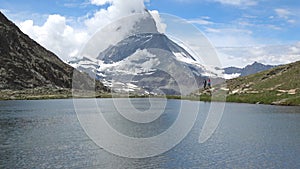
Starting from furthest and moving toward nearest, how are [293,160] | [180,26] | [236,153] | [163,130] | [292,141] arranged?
[163,130] → [180,26] → [292,141] → [236,153] → [293,160]

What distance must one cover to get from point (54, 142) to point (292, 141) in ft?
160

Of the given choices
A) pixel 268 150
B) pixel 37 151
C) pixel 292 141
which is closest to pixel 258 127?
pixel 292 141

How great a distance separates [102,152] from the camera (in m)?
65.1

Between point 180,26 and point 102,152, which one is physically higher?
point 180,26

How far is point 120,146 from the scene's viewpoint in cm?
7144

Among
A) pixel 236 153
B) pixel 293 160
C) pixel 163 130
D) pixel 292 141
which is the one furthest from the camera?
pixel 163 130

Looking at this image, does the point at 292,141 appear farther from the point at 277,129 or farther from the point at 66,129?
the point at 66,129

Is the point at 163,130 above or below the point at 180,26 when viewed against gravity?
below

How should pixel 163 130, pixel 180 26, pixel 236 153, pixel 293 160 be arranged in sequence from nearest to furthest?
pixel 293 160
pixel 236 153
pixel 180 26
pixel 163 130

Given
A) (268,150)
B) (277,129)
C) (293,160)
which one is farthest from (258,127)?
(293,160)

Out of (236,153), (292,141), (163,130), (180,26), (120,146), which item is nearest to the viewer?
(236,153)

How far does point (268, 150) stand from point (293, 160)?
27.2ft

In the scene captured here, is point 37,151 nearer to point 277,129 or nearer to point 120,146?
point 120,146

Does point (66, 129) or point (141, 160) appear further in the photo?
point (66, 129)
